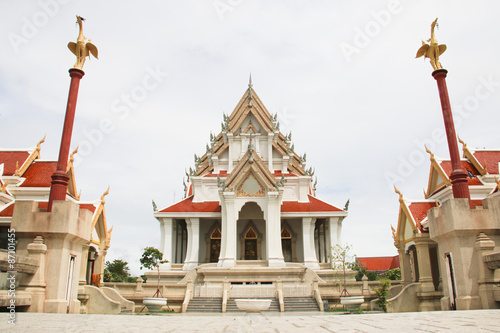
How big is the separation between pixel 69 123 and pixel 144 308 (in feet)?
27.8

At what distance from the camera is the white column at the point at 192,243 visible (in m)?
23.3

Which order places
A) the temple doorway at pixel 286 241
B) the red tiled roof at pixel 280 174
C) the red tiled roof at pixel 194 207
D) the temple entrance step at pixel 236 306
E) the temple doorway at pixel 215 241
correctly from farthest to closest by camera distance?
the red tiled roof at pixel 280 174
the temple doorway at pixel 286 241
the temple doorway at pixel 215 241
the red tiled roof at pixel 194 207
the temple entrance step at pixel 236 306

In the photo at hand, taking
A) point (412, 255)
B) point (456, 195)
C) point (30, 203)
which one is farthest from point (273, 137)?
point (30, 203)

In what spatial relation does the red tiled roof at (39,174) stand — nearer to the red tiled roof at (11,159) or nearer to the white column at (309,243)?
the red tiled roof at (11,159)

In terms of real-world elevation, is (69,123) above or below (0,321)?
above

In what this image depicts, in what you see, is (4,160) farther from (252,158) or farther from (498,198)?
(498,198)

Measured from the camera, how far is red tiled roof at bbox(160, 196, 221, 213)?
24383 mm

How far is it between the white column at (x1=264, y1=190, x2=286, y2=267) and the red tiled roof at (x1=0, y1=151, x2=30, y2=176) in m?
12.0

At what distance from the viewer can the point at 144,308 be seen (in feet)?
54.3

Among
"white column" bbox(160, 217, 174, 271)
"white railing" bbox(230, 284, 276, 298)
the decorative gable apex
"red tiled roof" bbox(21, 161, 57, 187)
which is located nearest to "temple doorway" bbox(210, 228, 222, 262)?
"white column" bbox(160, 217, 174, 271)

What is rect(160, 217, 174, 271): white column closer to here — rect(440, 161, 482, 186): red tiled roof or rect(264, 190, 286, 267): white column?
rect(264, 190, 286, 267): white column

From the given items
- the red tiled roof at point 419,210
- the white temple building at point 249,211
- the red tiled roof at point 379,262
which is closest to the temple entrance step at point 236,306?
the white temple building at point 249,211

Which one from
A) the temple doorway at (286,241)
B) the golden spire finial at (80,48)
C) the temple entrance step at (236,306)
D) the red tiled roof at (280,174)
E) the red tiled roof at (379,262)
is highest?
the golden spire finial at (80,48)

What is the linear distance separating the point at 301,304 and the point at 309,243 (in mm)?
7859
